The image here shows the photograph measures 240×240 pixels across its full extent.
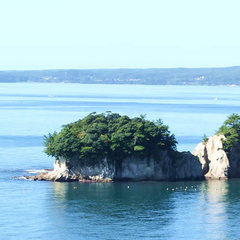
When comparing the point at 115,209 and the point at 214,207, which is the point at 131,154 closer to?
the point at 115,209

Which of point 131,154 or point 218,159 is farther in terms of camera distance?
point 218,159

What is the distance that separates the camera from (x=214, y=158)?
107m

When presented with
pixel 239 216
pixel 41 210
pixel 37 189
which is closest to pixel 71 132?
pixel 37 189

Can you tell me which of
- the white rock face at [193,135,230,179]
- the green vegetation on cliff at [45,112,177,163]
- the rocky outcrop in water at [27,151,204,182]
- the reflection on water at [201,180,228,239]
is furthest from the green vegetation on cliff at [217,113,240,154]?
the green vegetation on cliff at [45,112,177,163]

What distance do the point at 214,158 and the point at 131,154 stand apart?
38.5ft

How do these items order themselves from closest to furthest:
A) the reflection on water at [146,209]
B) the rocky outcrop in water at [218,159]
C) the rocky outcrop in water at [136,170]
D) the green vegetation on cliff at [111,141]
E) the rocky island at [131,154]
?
the reflection on water at [146,209]
the green vegetation on cliff at [111,141]
the rocky island at [131,154]
the rocky outcrop in water at [136,170]
the rocky outcrop in water at [218,159]

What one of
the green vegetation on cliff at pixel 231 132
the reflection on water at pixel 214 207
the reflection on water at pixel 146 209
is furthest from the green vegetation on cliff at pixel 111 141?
the reflection on water at pixel 214 207

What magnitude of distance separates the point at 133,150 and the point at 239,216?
23500 millimetres

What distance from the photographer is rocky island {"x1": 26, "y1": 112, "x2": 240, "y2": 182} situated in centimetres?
10306

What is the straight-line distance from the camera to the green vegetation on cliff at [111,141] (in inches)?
4045

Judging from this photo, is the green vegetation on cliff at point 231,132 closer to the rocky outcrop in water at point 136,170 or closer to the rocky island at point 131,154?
the rocky island at point 131,154

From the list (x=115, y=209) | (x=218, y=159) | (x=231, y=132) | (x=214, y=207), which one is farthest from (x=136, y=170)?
(x=214, y=207)

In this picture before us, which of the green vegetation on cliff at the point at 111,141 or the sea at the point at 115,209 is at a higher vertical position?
the green vegetation on cliff at the point at 111,141

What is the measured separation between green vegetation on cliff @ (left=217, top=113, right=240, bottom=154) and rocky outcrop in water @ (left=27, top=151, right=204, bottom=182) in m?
4.92
